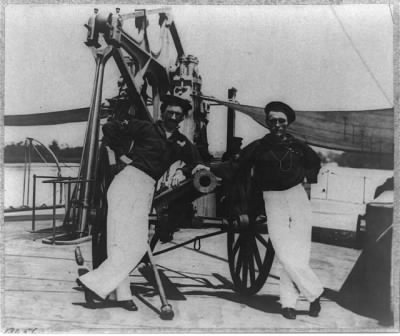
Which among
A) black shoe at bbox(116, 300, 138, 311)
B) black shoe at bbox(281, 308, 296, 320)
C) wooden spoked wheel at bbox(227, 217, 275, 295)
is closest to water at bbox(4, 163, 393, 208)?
wooden spoked wheel at bbox(227, 217, 275, 295)

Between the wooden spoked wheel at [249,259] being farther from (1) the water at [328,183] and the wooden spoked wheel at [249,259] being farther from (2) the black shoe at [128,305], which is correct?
(2) the black shoe at [128,305]

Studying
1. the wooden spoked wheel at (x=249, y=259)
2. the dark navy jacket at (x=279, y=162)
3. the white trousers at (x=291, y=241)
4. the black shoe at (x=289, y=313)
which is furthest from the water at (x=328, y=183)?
the black shoe at (x=289, y=313)

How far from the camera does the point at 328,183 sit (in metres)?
3.96

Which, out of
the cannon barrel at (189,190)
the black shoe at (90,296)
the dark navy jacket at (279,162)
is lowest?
the black shoe at (90,296)

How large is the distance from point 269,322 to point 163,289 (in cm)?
93

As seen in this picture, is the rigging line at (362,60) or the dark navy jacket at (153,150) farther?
the rigging line at (362,60)

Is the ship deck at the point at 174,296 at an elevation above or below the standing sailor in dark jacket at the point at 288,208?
below

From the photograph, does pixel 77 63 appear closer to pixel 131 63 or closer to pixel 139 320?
pixel 131 63

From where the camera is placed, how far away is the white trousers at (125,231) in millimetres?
3812

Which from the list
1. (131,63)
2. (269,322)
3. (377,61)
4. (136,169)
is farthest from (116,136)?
(377,61)

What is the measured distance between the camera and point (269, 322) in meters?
3.87

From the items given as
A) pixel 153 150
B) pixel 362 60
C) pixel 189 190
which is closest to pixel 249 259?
pixel 189 190

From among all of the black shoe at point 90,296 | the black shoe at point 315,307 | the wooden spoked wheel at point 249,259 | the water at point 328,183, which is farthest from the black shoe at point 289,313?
the black shoe at point 90,296

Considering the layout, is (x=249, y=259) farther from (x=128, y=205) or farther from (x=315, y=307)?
(x=128, y=205)
